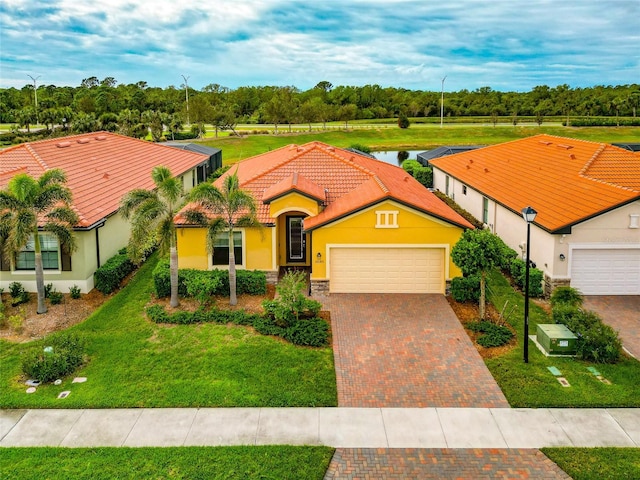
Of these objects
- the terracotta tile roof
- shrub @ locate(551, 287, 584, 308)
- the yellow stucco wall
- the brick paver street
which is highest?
the terracotta tile roof

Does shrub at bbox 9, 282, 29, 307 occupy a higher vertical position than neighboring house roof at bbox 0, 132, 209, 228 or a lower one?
lower

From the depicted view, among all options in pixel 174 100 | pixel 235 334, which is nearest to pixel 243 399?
pixel 235 334

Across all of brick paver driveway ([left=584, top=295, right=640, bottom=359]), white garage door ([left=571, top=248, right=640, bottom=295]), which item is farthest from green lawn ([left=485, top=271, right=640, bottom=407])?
white garage door ([left=571, top=248, right=640, bottom=295])

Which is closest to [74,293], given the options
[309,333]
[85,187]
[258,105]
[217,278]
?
[217,278]

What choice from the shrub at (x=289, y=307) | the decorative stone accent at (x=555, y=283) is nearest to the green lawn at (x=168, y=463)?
the shrub at (x=289, y=307)

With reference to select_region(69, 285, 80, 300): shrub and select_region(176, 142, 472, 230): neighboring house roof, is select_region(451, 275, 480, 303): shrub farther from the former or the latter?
select_region(69, 285, 80, 300): shrub

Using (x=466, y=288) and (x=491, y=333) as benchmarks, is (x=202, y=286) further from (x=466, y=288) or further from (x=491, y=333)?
(x=491, y=333)

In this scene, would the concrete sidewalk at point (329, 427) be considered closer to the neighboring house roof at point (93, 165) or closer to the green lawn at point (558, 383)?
the green lawn at point (558, 383)
